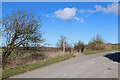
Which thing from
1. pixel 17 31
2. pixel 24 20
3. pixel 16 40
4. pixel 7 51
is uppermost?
pixel 24 20

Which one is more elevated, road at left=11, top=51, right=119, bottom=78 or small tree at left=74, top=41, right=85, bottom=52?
small tree at left=74, top=41, right=85, bottom=52

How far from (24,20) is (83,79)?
952cm

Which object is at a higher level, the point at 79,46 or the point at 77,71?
the point at 79,46

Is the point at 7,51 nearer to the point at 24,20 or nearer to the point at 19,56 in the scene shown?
the point at 19,56

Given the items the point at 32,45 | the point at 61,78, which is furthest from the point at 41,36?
the point at 61,78

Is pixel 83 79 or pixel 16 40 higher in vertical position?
pixel 16 40

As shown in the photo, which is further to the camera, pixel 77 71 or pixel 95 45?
pixel 95 45

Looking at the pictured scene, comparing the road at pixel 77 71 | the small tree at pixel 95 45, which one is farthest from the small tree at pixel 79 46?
the road at pixel 77 71

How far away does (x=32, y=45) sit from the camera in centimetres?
1392

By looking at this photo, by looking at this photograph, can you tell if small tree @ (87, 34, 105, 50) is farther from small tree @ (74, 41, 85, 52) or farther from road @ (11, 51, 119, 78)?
road @ (11, 51, 119, 78)

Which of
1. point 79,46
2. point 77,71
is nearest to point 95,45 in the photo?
point 79,46

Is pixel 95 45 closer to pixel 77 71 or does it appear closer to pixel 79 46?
pixel 79 46

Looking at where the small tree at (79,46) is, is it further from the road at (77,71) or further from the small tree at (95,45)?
the road at (77,71)

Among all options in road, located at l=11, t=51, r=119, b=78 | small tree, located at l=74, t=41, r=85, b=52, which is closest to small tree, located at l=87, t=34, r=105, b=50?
small tree, located at l=74, t=41, r=85, b=52
